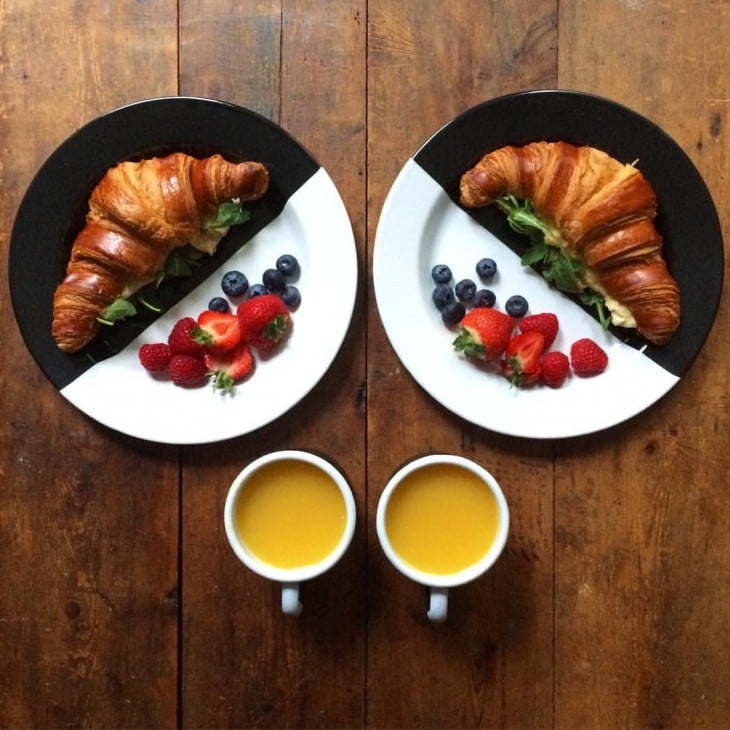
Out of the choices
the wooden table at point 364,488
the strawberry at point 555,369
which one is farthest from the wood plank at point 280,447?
the strawberry at point 555,369

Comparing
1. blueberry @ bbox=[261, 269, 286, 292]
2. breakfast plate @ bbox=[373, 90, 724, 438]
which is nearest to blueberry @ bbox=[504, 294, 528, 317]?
breakfast plate @ bbox=[373, 90, 724, 438]

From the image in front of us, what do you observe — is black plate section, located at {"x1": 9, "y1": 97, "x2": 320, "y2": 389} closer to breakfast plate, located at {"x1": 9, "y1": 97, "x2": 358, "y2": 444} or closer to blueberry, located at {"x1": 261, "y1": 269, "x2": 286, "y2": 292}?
breakfast plate, located at {"x1": 9, "y1": 97, "x2": 358, "y2": 444}

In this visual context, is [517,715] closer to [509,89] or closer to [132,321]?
[132,321]

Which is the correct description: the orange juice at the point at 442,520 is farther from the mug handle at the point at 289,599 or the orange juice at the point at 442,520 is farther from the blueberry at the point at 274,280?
the blueberry at the point at 274,280

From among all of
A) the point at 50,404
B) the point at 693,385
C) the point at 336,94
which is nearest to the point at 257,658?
the point at 50,404

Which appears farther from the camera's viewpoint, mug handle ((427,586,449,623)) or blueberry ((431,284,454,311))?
blueberry ((431,284,454,311))

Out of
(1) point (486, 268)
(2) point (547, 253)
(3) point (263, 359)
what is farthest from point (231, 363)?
(2) point (547, 253)
